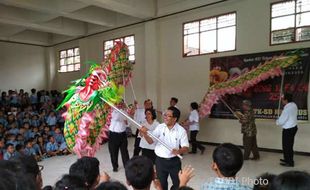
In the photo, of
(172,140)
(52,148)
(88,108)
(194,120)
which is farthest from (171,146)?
(52,148)

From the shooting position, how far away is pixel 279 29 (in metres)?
5.36

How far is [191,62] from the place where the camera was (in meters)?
6.69

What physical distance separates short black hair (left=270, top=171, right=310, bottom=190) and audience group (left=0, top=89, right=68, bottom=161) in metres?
3.63

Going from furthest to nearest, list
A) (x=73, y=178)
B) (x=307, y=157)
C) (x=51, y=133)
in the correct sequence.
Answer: (x=51, y=133), (x=307, y=157), (x=73, y=178)

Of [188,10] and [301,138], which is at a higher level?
[188,10]

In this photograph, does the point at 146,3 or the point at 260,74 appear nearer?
the point at 260,74

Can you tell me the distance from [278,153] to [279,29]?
2.51 m

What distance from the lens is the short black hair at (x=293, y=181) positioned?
890 mm

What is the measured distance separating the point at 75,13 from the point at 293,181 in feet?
23.3

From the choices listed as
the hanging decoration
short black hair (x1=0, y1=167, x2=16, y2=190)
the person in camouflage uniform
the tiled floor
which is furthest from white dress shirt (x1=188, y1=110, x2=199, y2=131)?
short black hair (x1=0, y1=167, x2=16, y2=190)

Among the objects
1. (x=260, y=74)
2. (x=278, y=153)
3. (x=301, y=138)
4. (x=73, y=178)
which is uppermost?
(x=260, y=74)

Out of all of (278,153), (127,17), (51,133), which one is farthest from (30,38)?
(278,153)

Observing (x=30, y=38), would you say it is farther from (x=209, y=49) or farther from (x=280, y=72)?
(x=280, y=72)

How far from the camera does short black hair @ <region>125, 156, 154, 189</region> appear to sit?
1.31 m
